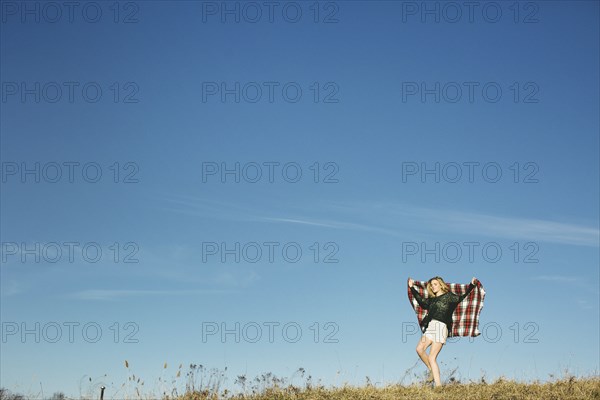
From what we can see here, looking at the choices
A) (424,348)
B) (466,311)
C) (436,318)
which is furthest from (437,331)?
(466,311)

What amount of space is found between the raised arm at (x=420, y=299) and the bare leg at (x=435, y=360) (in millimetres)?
1091

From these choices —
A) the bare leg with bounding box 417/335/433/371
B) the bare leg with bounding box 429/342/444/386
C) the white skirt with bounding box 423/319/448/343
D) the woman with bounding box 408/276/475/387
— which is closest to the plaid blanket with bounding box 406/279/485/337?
the woman with bounding box 408/276/475/387

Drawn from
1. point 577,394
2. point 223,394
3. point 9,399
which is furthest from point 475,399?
point 9,399

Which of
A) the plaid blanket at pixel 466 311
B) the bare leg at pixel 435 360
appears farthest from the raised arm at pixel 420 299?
the bare leg at pixel 435 360

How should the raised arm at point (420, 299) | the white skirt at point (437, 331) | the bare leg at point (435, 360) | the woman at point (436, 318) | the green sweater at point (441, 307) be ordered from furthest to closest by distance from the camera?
the raised arm at point (420, 299) → the green sweater at point (441, 307) → the white skirt at point (437, 331) → the woman at point (436, 318) → the bare leg at point (435, 360)

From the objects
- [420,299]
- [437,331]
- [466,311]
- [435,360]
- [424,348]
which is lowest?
[435,360]

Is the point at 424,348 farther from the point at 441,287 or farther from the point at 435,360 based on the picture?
the point at 441,287

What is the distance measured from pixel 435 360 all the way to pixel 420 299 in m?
1.70

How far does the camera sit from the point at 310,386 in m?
17.4

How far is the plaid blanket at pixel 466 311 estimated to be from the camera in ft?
63.2

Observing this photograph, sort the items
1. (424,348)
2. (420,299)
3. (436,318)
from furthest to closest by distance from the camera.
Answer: (420,299)
(436,318)
(424,348)

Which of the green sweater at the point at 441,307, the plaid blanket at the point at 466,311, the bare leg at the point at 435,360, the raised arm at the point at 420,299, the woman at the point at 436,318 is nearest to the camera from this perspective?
the bare leg at the point at 435,360

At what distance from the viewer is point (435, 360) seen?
1823 cm

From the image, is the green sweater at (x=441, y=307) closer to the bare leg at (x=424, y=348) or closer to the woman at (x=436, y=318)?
the woman at (x=436, y=318)
